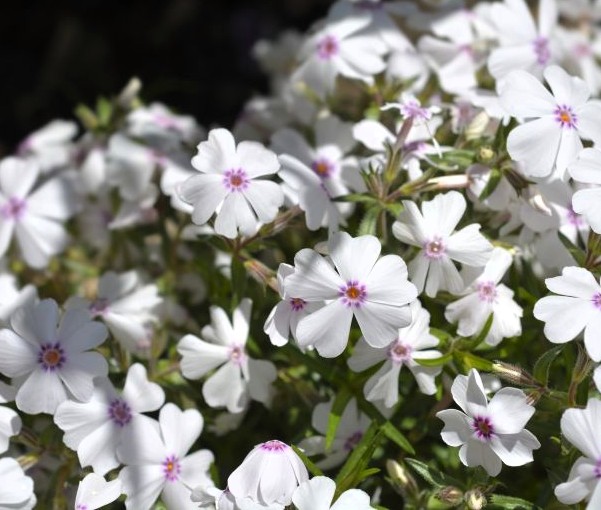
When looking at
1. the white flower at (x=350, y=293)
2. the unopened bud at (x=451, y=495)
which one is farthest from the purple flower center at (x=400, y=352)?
the unopened bud at (x=451, y=495)

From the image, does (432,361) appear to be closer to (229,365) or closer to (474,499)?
(474,499)

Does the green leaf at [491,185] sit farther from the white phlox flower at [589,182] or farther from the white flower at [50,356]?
the white flower at [50,356]

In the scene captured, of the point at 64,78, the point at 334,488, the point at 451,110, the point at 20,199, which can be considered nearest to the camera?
the point at 334,488

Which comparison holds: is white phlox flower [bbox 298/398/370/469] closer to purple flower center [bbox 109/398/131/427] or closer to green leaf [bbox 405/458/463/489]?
green leaf [bbox 405/458/463/489]

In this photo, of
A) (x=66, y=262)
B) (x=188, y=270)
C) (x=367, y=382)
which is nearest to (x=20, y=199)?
(x=66, y=262)

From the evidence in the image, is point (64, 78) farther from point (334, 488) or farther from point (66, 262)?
point (334, 488)

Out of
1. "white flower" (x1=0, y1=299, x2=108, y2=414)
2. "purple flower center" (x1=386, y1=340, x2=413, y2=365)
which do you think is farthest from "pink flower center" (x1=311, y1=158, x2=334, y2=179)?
"white flower" (x1=0, y1=299, x2=108, y2=414)
